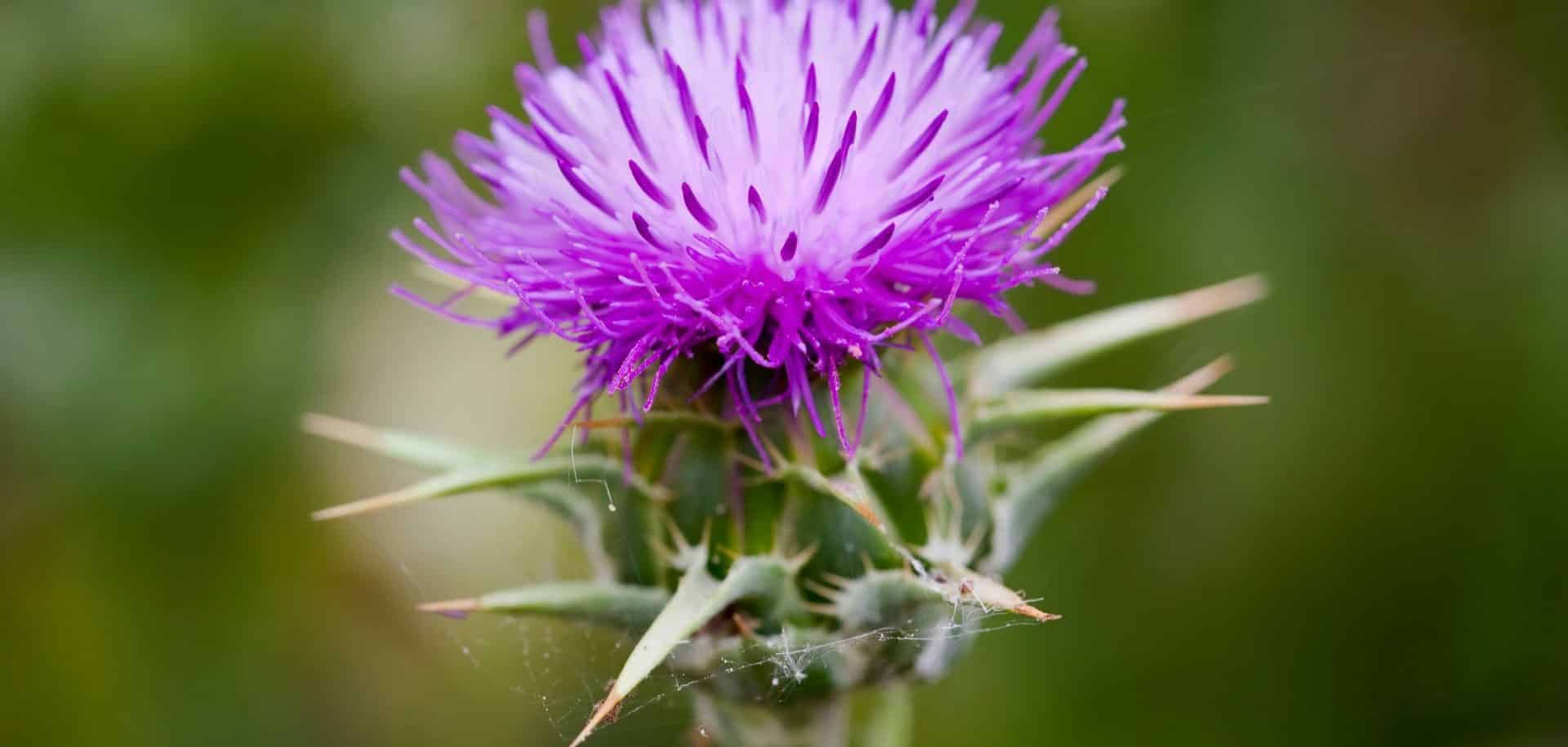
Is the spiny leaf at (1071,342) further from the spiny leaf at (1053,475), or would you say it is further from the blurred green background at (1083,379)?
the blurred green background at (1083,379)

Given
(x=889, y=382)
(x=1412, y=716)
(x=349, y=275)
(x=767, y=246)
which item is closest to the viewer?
(x=767, y=246)

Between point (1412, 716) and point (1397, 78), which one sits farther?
point (1397, 78)

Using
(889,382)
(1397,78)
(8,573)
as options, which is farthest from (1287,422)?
(8,573)

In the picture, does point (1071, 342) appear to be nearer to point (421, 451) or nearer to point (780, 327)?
point (780, 327)

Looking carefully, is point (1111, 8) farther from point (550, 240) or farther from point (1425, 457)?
point (550, 240)

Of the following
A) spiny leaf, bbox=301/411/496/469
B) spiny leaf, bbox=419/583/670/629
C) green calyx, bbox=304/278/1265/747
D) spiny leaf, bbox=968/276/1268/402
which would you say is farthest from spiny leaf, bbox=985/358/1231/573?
spiny leaf, bbox=301/411/496/469

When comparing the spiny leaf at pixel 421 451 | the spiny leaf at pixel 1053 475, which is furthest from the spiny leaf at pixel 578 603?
the spiny leaf at pixel 1053 475
